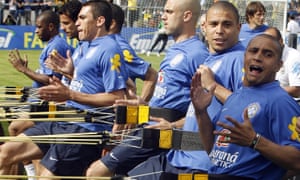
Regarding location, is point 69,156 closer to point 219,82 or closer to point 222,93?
point 219,82

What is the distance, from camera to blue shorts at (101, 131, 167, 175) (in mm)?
6633

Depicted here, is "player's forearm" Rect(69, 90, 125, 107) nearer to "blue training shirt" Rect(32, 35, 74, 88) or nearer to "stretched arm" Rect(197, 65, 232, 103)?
"stretched arm" Rect(197, 65, 232, 103)

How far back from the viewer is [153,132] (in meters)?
5.57

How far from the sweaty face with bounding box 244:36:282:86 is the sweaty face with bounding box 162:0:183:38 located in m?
2.08

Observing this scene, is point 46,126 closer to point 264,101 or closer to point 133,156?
point 133,156

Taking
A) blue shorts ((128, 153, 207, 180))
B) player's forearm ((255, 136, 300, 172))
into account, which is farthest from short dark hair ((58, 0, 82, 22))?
player's forearm ((255, 136, 300, 172))

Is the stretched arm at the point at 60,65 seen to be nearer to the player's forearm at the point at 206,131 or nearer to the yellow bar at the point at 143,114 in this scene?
the yellow bar at the point at 143,114

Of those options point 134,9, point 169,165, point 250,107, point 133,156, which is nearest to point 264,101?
point 250,107

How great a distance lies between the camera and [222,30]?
5.56 metres

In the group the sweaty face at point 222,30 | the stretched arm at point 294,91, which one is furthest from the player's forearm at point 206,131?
the stretched arm at point 294,91

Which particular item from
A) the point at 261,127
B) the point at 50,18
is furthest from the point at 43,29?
the point at 261,127

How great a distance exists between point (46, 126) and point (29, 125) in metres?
1.27

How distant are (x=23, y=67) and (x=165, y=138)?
3656 millimetres

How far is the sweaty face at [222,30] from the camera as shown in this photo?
5570mm
